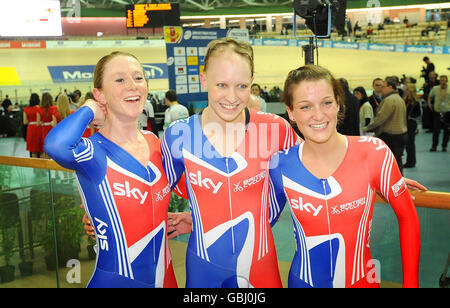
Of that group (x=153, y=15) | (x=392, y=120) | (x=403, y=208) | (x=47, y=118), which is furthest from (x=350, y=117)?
(x=153, y=15)

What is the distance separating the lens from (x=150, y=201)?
6.79 feet

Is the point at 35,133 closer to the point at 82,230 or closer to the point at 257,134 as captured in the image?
the point at 82,230

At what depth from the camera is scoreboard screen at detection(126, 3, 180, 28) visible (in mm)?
15625

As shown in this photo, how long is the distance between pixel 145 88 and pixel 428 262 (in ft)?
5.33

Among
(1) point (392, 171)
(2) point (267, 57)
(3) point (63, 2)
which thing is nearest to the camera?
(1) point (392, 171)

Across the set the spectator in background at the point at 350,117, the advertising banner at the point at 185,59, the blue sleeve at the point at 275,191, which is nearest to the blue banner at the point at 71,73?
the advertising banner at the point at 185,59

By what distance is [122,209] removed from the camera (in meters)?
2.03

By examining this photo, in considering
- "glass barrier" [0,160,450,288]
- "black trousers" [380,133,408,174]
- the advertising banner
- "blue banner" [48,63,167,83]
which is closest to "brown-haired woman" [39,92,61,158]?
the advertising banner

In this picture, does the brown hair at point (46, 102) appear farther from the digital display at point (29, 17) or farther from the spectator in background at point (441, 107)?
the spectator in background at point (441, 107)

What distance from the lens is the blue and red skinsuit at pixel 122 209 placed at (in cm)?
201

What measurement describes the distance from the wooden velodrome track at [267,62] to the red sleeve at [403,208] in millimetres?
18224

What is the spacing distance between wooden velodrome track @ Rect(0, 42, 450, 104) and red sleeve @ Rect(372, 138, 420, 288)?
18.2m

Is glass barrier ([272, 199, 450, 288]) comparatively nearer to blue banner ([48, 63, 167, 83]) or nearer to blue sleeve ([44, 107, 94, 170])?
blue sleeve ([44, 107, 94, 170])
